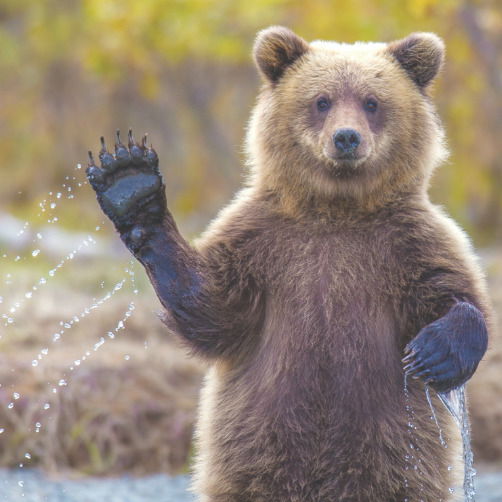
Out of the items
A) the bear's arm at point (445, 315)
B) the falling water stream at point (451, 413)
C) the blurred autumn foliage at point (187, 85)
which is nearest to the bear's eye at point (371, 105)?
the bear's arm at point (445, 315)

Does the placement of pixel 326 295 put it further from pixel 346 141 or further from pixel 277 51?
pixel 277 51

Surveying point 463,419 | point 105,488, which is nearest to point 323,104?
point 463,419

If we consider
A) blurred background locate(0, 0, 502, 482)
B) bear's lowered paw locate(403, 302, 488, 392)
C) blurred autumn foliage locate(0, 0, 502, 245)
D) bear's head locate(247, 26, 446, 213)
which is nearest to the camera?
bear's lowered paw locate(403, 302, 488, 392)

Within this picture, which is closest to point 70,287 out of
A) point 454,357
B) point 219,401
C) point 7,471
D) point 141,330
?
point 141,330

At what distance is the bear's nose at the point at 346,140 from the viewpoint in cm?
385

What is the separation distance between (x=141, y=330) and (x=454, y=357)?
4336 millimetres

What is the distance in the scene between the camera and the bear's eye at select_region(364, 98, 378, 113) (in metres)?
4.04

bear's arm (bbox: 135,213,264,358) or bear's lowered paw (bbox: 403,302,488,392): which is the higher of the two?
bear's arm (bbox: 135,213,264,358)

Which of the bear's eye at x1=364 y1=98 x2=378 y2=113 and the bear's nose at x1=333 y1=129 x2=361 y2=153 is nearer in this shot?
the bear's nose at x1=333 y1=129 x2=361 y2=153

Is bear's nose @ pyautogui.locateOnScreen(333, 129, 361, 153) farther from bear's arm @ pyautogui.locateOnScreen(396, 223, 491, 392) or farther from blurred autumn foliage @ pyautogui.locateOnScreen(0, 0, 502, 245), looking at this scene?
blurred autumn foliage @ pyautogui.locateOnScreen(0, 0, 502, 245)

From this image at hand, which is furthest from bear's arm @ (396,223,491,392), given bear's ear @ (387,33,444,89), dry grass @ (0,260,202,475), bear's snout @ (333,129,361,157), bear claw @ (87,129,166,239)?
dry grass @ (0,260,202,475)

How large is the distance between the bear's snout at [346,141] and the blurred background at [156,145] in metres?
0.93

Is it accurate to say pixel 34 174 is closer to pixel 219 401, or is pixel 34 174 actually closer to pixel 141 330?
pixel 141 330

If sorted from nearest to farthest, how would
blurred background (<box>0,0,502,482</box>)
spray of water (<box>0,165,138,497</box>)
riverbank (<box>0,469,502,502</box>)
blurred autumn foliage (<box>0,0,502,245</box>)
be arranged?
spray of water (<box>0,165,138,497</box>) → riverbank (<box>0,469,502,502</box>) → blurred background (<box>0,0,502,482</box>) → blurred autumn foliage (<box>0,0,502,245</box>)
